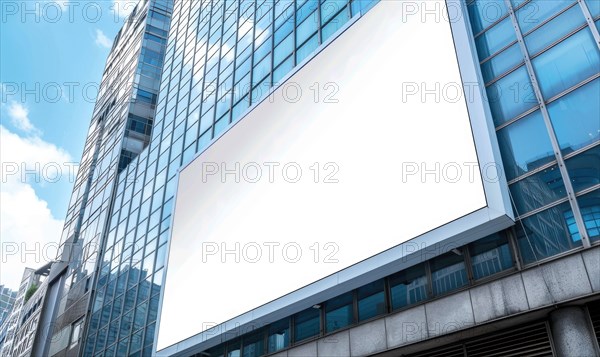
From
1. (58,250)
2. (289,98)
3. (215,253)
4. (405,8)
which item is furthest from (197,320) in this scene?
(58,250)

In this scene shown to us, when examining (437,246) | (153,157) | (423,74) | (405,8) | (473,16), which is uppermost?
(153,157)

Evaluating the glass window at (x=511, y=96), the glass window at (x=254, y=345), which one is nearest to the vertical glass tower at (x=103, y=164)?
the glass window at (x=254, y=345)

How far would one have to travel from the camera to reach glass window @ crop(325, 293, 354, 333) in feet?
48.9

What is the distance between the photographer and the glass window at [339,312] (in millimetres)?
14898

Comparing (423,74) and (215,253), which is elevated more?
(423,74)

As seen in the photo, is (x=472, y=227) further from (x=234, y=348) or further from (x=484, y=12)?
(x=234, y=348)

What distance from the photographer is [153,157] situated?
3428 cm

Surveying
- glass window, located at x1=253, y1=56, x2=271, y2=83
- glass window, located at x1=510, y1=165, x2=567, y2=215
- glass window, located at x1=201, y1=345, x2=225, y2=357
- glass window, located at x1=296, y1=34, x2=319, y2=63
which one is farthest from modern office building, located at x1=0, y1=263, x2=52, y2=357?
glass window, located at x1=510, y1=165, x2=567, y2=215

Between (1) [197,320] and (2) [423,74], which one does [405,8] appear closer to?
(2) [423,74]

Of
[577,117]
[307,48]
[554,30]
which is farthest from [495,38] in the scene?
[307,48]

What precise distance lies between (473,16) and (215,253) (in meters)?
12.3

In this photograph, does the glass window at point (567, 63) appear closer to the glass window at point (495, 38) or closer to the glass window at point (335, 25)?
the glass window at point (495, 38)

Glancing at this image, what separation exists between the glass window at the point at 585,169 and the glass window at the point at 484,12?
5245 mm

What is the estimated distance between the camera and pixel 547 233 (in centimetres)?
1096
